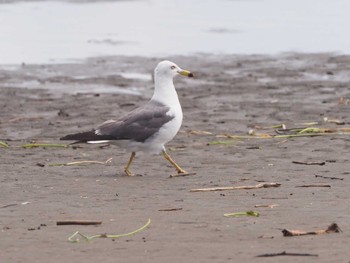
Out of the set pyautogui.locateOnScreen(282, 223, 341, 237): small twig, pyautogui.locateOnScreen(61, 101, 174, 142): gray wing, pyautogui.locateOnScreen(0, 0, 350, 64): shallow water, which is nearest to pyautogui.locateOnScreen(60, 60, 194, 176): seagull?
pyautogui.locateOnScreen(61, 101, 174, 142): gray wing

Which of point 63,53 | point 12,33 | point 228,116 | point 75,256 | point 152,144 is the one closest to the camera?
point 75,256

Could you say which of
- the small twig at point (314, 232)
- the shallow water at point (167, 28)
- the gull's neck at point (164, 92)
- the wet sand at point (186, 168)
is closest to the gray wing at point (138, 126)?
the gull's neck at point (164, 92)

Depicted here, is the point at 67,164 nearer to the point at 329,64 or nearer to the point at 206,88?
the point at 206,88

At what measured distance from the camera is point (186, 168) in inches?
479

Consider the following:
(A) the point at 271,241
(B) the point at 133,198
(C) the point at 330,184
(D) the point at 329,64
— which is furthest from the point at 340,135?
(D) the point at 329,64

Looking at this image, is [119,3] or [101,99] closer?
[101,99]

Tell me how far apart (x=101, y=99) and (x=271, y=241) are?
9718 mm

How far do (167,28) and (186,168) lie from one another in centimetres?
1462

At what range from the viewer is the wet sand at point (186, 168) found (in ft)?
26.9

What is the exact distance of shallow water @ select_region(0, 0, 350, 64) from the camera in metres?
23.5

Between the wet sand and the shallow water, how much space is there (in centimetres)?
152

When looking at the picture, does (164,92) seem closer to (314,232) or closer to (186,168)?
(186,168)

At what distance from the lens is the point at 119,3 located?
3228 centimetres

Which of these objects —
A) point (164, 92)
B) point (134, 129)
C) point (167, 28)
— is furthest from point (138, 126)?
point (167, 28)
